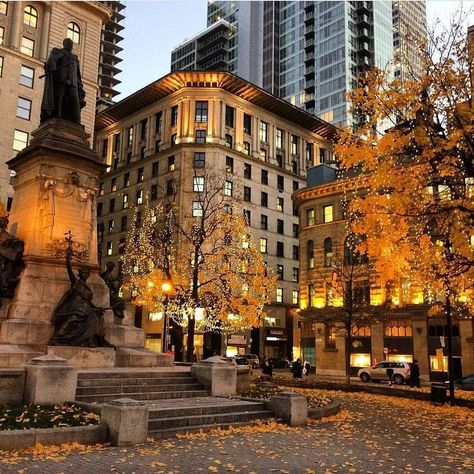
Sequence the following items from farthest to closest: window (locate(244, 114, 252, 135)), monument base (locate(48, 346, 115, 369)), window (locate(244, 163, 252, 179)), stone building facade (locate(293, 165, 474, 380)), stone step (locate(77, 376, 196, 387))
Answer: window (locate(244, 114, 252, 135)), window (locate(244, 163, 252, 179)), stone building facade (locate(293, 165, 474, 380)), monument base (locate(48, 346, 115, 369)), stone step (locate(77, 376, 196, 387))

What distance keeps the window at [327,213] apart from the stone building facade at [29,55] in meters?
26.0

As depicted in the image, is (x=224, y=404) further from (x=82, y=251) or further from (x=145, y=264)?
(x=145, y=264)

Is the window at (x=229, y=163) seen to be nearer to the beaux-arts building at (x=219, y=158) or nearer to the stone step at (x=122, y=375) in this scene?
the beaux-arts building at (x=219, y=158)

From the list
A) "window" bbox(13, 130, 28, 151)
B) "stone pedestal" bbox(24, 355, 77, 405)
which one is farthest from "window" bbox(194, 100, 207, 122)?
"stone pedestal" bbox(24, 355, 77, 405)

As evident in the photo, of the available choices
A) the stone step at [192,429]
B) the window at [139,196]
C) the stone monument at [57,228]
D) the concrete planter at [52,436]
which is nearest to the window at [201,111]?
the window at [139,196]

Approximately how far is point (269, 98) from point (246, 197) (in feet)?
44.4

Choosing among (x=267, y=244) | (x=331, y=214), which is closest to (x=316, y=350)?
(x=331, y=214)

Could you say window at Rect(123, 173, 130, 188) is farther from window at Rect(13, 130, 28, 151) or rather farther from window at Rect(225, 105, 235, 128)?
window at Rect(13, 130, 28, 151)

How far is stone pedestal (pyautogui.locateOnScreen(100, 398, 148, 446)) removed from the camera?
10375mm

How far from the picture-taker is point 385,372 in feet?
134

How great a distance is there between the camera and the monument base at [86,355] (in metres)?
15.4

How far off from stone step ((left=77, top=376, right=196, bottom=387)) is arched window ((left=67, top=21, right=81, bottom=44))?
50.9m

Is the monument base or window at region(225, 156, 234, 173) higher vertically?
window at region(225, 156, 234, 173)

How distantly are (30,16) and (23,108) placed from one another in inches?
389
